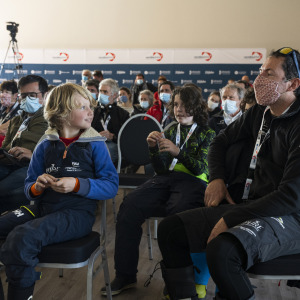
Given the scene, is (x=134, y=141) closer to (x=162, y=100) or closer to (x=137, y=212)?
(x=137, y=212)

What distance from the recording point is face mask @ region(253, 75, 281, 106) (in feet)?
5.54

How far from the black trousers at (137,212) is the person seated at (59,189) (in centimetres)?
40

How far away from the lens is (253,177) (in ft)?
5.69

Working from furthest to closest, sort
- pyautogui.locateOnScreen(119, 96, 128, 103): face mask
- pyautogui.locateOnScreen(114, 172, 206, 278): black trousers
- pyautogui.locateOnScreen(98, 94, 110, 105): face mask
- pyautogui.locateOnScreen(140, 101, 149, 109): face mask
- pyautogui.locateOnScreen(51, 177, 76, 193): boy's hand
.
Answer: pyautogui.locateOnScreen(119, 96, 128, 103): face mask
pyautogui.locateOnScreen(140, 101, 149, 109): face mask
pyautogui.locateOnScreen(98, 94, 110, 105): face mask
pyautogui.locateOnScreen(114, 172, 206, 278): black trousers
pyautogui.locateOnScreen(51, 177, 76, 193): boy's hand

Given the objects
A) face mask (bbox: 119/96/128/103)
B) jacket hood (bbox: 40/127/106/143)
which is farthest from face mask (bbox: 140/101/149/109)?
jacket hood (bbox: 40/127/106/143)

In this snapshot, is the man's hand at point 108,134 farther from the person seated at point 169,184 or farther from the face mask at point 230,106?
the person seated at point 169,184

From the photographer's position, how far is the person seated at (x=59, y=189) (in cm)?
152

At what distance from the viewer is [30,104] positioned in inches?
107

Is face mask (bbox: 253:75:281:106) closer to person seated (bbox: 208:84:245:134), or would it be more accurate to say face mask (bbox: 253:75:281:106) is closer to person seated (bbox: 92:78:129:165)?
person seated (bbox: 208:84:245:134)

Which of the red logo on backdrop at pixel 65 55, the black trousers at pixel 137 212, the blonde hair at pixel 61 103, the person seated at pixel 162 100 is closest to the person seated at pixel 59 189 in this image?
the blonde hair at pixel 61 103

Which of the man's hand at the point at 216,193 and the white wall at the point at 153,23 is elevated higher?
the white wall at the point at 153,23

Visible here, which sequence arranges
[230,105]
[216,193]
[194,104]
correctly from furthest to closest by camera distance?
[230,105]
[194,104]
[216,193]

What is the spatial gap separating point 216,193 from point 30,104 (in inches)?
64.7

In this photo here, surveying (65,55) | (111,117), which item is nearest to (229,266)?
(111,117)
